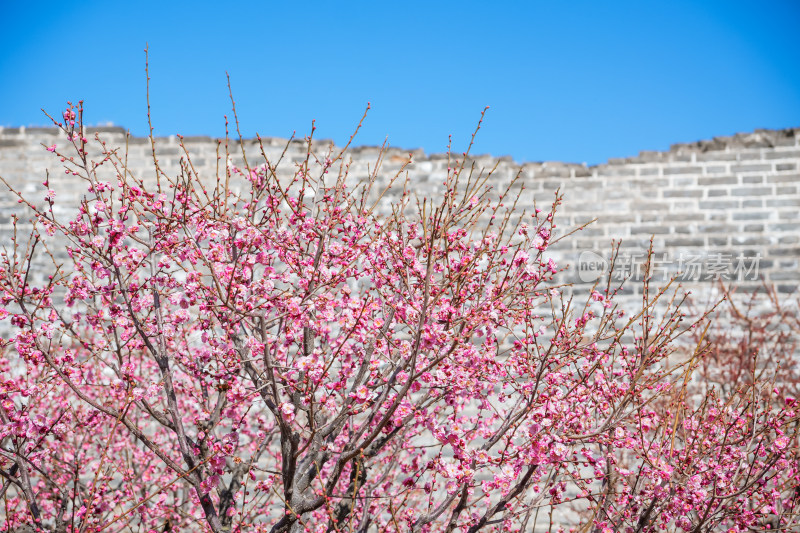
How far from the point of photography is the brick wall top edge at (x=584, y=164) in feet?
21.0

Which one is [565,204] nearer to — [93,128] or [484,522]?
[484,522]

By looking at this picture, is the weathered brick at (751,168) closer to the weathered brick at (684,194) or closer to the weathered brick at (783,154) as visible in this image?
the weathered brick at (783,154)

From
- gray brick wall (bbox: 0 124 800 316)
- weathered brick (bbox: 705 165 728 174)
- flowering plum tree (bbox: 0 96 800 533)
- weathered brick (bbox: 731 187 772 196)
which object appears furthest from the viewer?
weathered brick (bbox: 705 165 728 174)

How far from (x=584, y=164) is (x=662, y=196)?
82 centimetres

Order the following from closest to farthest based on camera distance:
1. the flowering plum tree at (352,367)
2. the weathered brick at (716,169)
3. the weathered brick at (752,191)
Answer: the flowering plum tree at (352,367) < the weathered brick at (752,191) < the weathered brick at (716,169)

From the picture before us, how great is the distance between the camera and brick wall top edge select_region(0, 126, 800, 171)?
21.0 ft

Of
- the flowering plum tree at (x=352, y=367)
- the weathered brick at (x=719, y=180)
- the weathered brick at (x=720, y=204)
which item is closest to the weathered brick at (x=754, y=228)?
the weathered brick at (x=720, y=204)

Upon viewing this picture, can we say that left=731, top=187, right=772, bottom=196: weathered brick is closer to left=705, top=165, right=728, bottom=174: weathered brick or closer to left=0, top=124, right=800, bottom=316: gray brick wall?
left=0, top=124, right=800, bottom=316: gray brick wall

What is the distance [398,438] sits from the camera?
405 centimetres

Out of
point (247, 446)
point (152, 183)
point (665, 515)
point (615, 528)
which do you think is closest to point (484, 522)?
point (615, 528)

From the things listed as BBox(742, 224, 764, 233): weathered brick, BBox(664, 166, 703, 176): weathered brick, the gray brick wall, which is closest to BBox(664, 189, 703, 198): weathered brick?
the gray brick wall

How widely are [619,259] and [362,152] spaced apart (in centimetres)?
279

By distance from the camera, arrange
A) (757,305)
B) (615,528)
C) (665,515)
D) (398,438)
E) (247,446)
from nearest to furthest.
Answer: (615,528), (665,515), (398,438), (247,446), (757,305)

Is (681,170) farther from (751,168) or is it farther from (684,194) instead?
(751,168)
